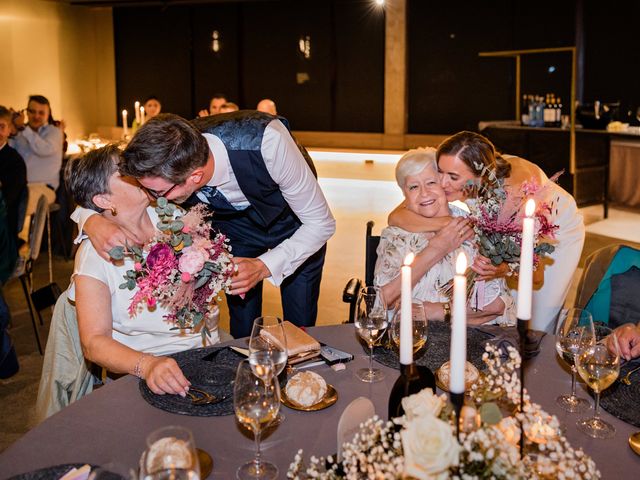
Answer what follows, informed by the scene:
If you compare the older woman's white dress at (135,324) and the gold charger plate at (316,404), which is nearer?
the gold charger plate at (316,404)

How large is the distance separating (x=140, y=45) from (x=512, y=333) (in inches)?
616

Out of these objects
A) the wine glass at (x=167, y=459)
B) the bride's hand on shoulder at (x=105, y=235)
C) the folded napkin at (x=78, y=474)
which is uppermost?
the bride's hand on shoulder at (x=105, y=235)

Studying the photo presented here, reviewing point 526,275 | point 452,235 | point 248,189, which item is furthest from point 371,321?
point 248,189

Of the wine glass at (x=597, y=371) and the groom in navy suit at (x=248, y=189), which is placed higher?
the groom in navy suit at (x=248, y=189)

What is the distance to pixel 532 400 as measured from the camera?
185cm

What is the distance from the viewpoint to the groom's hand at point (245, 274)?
249 centimetres

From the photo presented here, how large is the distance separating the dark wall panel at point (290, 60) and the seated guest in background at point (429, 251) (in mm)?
12084

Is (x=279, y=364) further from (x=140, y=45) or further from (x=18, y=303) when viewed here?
(x=140, y=45)

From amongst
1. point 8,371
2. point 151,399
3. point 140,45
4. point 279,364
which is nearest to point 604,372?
point 279,364

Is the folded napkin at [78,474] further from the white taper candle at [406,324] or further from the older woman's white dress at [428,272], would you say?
the older woman's white dress at [428,272]

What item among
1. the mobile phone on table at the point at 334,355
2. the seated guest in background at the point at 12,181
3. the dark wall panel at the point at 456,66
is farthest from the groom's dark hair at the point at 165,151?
the dark wall panel at the point at 456,66

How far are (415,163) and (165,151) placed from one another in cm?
105

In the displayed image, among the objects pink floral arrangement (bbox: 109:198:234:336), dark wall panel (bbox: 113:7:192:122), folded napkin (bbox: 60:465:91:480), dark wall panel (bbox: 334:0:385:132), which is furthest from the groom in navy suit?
dark wall panel (bbox: 113:7:192:122)

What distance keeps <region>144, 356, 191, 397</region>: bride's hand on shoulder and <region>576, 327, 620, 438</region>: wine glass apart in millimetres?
968
